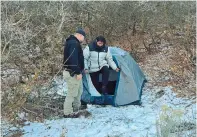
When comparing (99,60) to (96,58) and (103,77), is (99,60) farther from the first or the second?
(103,77)

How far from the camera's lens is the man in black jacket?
6.25 m

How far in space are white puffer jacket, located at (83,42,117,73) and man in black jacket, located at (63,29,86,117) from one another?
668 millimetres

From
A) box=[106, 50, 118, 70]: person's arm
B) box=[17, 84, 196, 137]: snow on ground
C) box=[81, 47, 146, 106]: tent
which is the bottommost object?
box=[17, 84, 196, 137]: snow on ground

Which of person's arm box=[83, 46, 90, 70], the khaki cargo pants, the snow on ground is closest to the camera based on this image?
the snow on ground

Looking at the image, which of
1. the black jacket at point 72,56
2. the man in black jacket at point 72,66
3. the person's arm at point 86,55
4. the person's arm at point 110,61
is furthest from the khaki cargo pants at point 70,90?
the person's arm at point 110,61

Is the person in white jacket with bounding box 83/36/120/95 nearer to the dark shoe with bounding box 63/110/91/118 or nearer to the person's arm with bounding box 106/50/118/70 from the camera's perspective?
the person's arm with bounding box 106/50/118/70

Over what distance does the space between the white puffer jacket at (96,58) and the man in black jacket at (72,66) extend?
668 millimetres

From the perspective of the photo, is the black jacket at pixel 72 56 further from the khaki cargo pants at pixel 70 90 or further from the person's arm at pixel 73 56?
the khaki cargo pants at pixel 70 90

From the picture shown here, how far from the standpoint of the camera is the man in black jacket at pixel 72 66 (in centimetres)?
625

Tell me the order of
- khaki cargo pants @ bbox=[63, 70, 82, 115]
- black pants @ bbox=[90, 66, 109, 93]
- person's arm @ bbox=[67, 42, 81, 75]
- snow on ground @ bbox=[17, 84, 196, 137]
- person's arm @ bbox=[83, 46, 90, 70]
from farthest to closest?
black pants @ bbox=[90, 66, 109, 93]
person's arm @ bbox=[83, 46, 90, 70]
khaki cargo pants @ bbox=[63, 70, 82, 115]
person's arm @ bbox=[67, 42, 81, 75]
snow on ground @ bbox=[17, 84, 196, 137]

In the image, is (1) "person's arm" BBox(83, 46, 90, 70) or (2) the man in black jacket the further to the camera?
(1) "person's arm" BBox(83, 46, 90, 70)

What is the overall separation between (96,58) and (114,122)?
Answer: 1417mm

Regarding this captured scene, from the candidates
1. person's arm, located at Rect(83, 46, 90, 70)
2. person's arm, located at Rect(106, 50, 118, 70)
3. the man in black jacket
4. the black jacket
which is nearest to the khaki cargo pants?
the man in black jacket

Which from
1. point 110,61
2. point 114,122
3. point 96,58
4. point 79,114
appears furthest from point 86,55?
point 114,122
